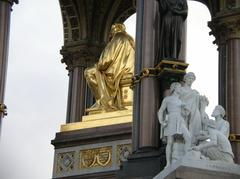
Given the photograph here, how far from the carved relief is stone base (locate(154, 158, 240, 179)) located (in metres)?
5.34

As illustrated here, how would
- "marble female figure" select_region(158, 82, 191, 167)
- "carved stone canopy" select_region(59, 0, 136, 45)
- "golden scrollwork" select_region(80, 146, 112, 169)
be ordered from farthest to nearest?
"carved stone canopy" select_region(59, 0, 136, 45) < "golden scrollwork" select_region(80, 146, 112, 169) < "marble female figure" select_region(158, 82, 191, 167)

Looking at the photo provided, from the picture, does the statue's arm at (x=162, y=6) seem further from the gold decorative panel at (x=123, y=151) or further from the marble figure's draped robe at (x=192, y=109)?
the gold decorative panel at (x=123, y=151)

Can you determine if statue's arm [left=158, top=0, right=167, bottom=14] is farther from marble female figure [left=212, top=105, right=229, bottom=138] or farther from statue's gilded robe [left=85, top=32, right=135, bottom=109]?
statue's gilded robe [left=85, top=32, right=135, bottom=109]

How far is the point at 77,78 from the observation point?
87.7 ft

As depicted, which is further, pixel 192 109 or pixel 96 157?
pixel 96 157

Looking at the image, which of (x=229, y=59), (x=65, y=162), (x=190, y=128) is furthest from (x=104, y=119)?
(x=229, y=59)

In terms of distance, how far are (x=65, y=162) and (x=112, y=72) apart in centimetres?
277

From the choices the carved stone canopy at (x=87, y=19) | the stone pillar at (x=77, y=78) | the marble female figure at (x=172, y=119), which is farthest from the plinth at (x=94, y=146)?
the carved stone canopy at (x=87, y=19)

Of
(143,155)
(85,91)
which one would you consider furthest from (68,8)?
(143,155)

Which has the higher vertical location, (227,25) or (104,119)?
(227,25)

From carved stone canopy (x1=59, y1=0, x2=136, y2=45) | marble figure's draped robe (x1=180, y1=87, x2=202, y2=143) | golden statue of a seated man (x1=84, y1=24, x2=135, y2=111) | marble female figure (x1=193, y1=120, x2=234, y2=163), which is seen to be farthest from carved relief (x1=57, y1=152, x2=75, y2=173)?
carved stone canopy (x1=59, y1=0, x2=136, y2=45)

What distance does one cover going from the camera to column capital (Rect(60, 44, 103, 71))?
26.7 metres

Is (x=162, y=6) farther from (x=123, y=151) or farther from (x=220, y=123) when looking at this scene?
(x=123, y=151)

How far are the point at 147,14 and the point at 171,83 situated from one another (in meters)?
1.85
